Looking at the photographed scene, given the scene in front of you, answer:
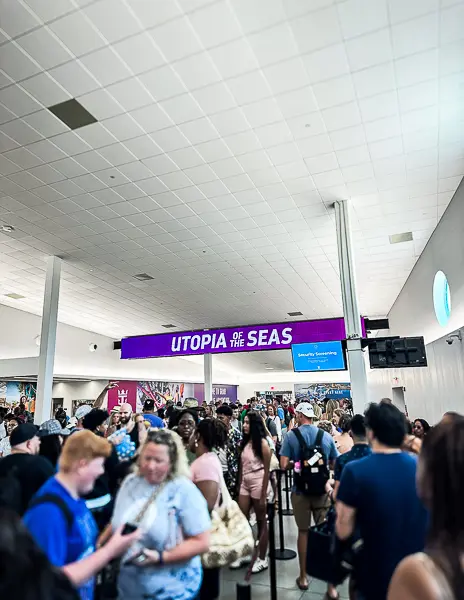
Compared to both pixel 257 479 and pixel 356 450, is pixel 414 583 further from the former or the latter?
pixel 257 479

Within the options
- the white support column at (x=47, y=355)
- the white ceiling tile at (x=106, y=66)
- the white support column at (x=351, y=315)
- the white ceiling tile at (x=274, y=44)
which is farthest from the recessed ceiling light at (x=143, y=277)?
the white ceiling tile at (x=274, y=44)

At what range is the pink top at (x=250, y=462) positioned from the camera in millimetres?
3729

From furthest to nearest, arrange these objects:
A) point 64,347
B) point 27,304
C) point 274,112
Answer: point 64,347 → point 27,304 → point 274,112

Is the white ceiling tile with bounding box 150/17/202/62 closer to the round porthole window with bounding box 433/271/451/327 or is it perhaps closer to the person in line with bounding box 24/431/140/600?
the person in line with bounding box 24/431/140/600

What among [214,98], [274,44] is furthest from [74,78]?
[274,44]

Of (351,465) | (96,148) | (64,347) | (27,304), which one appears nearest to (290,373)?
(64,347)

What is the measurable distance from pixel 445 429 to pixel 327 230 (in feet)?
21.6

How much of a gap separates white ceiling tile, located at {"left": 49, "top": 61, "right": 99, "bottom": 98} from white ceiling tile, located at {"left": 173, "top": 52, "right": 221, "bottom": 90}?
0.90 meters

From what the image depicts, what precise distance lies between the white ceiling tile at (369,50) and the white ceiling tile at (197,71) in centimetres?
127

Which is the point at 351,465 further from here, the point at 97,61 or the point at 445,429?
the point at 97,61

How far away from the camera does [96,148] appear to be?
5.09m

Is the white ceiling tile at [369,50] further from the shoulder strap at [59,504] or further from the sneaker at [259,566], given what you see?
the sneaker at [259,566]

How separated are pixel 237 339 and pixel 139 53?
6.67 metres

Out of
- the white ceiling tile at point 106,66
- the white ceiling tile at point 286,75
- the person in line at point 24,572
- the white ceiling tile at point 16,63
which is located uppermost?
the white ceiling tile at point 16,63
